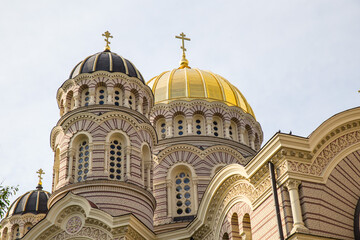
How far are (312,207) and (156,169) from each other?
46.9 ft

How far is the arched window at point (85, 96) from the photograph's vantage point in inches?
1072

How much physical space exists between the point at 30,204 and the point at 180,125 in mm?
9296

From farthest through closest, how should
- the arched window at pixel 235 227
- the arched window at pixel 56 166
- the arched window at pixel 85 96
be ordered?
A: the arched window at pixel 85 96
the arched window at pixel 56 166
the arched window at pixel 235 227

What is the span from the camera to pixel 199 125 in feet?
107

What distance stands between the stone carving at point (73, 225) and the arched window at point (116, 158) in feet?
8.42

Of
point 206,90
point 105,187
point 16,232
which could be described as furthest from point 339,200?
point 16,232

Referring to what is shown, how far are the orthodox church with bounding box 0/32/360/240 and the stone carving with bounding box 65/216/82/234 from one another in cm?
4

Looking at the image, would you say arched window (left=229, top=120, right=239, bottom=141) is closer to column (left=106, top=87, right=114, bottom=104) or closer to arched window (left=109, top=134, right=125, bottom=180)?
column (left=106, top=87, right=114, bottom=104)

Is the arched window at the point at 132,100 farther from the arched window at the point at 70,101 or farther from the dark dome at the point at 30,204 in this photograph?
the dark dome at the point at 30,204

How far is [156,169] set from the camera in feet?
101

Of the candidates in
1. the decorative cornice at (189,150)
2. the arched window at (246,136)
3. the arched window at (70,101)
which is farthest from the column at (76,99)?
the arched window at (246,136)

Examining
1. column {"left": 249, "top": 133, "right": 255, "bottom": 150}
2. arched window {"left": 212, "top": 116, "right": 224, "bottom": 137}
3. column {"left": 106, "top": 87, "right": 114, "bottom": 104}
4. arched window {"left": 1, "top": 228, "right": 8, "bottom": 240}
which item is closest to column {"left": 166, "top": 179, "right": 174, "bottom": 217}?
arched window {"left": 212, "top": 116, "right": 224, "bottom": 137}

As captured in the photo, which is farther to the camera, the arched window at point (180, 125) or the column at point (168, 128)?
the arched window at point (180, 125)

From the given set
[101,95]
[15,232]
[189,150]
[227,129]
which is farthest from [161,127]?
[15,232]
